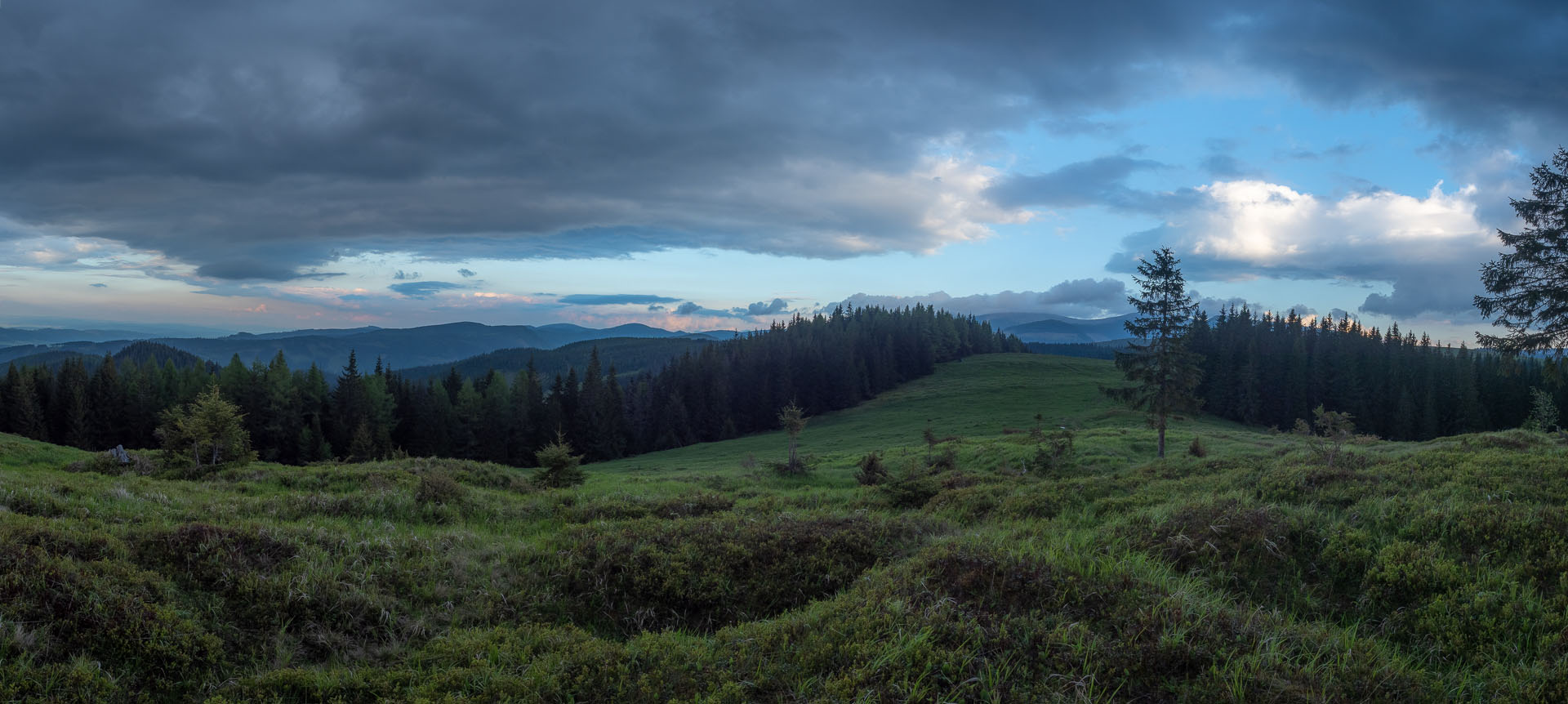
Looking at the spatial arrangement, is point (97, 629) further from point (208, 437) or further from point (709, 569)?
point (208, 437)

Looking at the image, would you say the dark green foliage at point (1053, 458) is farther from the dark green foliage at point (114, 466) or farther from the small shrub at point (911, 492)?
the dark green foliage at point (114, 466)

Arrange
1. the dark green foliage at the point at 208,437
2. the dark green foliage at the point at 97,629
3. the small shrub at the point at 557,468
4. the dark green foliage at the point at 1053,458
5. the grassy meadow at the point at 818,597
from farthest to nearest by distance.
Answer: the dark green foliage at the point at 1053,458 → the small shrub at the point at 557,468 → the dark green foliage at the point at 208,437 → the grassy meadow at the point at 818,597 → the dark green foliage at the point at 97,629

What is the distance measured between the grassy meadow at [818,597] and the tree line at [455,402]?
3664 centimetres

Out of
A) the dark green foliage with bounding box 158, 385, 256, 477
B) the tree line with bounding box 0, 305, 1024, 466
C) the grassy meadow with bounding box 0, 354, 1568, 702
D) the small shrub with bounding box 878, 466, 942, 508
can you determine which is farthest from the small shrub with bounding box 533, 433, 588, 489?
the tree line with bounding box 0, 305, 1024, 466

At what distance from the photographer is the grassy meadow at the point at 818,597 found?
4.98m

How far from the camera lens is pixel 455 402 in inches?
2990

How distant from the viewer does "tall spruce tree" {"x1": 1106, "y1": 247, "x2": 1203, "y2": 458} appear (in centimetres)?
3177

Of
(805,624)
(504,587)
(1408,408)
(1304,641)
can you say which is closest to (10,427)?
(504,587)

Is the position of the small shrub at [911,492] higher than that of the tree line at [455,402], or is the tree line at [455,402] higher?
the small shrub at [911,492]

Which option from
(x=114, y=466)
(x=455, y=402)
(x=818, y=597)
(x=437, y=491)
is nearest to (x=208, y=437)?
(x=114, y=466)

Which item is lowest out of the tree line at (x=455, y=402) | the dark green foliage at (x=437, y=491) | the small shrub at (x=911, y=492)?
the tree line at (x=455, y=402)

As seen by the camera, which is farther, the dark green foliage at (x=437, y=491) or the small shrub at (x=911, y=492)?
the small shrub at (x=911, y=492)

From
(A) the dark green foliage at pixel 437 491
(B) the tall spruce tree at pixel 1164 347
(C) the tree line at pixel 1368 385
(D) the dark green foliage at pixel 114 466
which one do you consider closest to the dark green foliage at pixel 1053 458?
(B) the tall spruce tree at pixel 1164 347

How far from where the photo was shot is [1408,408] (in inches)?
2795
